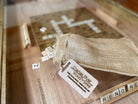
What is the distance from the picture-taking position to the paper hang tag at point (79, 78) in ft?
2.61

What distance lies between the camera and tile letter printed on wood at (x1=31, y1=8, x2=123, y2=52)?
138 cm

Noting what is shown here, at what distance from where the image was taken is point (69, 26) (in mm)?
1565

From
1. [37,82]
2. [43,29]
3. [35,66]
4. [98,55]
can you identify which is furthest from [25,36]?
[98,55]

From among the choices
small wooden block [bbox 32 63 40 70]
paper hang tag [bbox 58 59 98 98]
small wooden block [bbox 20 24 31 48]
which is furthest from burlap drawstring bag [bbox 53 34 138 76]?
small wooden block [bbox 20 24 31 48]

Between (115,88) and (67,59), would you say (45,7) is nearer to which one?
(67,59)

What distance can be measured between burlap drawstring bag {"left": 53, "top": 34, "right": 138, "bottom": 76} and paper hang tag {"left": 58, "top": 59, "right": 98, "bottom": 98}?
48mm

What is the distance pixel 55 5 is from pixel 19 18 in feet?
2.11

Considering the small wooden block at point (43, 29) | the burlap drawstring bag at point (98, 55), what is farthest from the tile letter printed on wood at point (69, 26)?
the burlap drawstring bag at point (98, 55)

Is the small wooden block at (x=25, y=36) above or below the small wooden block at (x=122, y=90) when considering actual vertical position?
above

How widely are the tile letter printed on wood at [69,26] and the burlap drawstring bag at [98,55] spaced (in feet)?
1.14

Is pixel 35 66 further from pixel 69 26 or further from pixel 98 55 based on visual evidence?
pixel 69 26

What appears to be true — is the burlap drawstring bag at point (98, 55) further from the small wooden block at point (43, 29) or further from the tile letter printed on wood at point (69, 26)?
the small wooden block at point (43, 29)

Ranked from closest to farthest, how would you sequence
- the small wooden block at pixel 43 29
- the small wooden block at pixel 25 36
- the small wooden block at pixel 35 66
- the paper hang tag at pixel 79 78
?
the paper hang tag at pixel 79 78 → the small wooden block at pixel 35 66 → the small wooden block at pixel 25 36 → the small wooden block at pixel 43 29

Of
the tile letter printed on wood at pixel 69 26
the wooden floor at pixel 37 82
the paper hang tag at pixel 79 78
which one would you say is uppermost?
the paper hang tag at pixel 79 78
